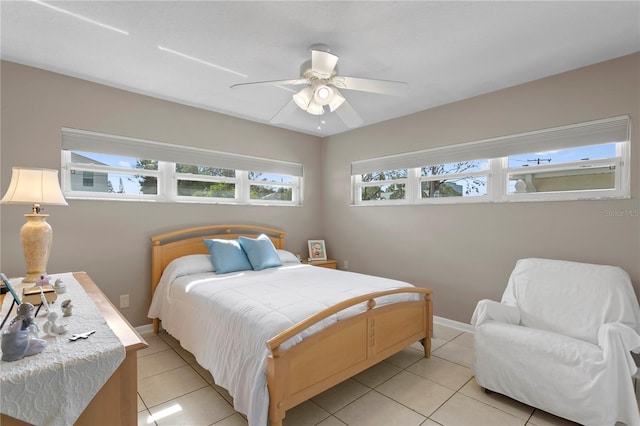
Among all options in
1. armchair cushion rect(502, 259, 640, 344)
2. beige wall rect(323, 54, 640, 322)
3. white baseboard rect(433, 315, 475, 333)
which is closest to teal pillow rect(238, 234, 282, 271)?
beige wall rect(323, 54, 640, 322)

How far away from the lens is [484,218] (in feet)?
10.9

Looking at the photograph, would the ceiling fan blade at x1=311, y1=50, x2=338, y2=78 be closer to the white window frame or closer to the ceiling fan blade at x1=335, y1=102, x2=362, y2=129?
the ceiling fan blade at x1=335, y1=102, x2=362, y2=129

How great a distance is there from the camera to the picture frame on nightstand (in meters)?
4.65

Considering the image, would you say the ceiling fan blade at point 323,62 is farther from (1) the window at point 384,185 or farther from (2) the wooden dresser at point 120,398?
(1) the window at point 384,185

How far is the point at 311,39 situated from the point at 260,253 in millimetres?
2177

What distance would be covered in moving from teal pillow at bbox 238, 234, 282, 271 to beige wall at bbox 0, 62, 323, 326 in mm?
609

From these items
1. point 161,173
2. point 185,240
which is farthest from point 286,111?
point 185,240

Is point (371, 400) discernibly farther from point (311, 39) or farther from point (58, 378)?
point (311, 39)

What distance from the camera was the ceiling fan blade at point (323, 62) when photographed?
204 centimetres

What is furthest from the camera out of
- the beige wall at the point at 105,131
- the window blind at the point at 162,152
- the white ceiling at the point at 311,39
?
the window blind at the point at 162,152

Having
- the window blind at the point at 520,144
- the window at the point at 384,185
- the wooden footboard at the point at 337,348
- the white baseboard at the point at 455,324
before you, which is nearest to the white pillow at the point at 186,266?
the wooden footboard at the point at 337,348

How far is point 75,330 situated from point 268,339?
0.91m

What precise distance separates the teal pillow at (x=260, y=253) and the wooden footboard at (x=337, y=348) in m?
1.51

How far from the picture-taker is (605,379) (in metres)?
1.81
